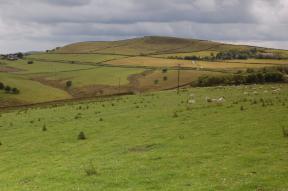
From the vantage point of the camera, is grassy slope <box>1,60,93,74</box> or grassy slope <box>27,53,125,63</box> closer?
grassy slope <box>1,60,93,74</box>

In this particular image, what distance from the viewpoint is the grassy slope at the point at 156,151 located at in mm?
18031

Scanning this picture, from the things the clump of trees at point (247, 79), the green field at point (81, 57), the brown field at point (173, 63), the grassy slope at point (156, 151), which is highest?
the green field at point (81, 57)

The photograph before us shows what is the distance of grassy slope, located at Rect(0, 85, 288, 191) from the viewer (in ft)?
59.2

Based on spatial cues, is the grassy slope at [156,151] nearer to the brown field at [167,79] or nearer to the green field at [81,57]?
the brown field at [167,79]

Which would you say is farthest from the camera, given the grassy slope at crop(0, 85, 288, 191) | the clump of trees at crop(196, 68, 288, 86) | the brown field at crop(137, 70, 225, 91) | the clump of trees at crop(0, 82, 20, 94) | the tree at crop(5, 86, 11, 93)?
the brown field at crop(137, 70, 225, 91)

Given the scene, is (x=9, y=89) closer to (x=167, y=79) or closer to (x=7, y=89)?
(x=7, y=89)

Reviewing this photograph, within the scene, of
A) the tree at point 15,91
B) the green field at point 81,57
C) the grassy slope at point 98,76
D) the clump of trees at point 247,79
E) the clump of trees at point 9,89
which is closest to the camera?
the clump of trees at point 247,79

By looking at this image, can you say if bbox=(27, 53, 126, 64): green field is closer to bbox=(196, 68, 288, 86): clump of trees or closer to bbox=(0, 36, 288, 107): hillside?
bbox=(0, 36, 288, 107): hillside

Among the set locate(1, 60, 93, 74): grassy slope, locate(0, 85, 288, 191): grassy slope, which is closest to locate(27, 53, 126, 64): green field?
locate(1, 60, 93, 74): grassy slope

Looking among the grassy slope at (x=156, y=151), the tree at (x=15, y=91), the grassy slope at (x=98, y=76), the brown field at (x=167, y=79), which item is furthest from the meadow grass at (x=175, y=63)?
the grassy slope at (x=156, y=151)

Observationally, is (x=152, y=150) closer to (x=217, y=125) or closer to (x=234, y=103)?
(x=217, y=125)

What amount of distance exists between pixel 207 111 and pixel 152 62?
10292 centimetres

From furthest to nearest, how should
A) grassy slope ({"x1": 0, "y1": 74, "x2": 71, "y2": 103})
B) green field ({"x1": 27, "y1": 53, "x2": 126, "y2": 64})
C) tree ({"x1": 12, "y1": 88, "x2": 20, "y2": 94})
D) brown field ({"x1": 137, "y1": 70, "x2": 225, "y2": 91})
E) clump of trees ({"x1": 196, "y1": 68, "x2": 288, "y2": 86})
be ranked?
green field ({"x1": 27, "y1": 53, "x2": 126, "y2": 64}), brown field ({"x1": 137, "y1": 70, "x2": 225, "y2": 91}), tree ({"x1": 12, "y1": 88, "x2": 20, "y2": 94}), grassy slope ({"x1": 0, "y1": 74, "x2": 71, "y2": 103}), clump of trees ({"x1": 196, "y1": 68, "x2": 288, "y2": 86})

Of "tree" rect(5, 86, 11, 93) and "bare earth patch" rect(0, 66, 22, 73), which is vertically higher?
"bare earth patch" rect(0, 66, 22, 73)
